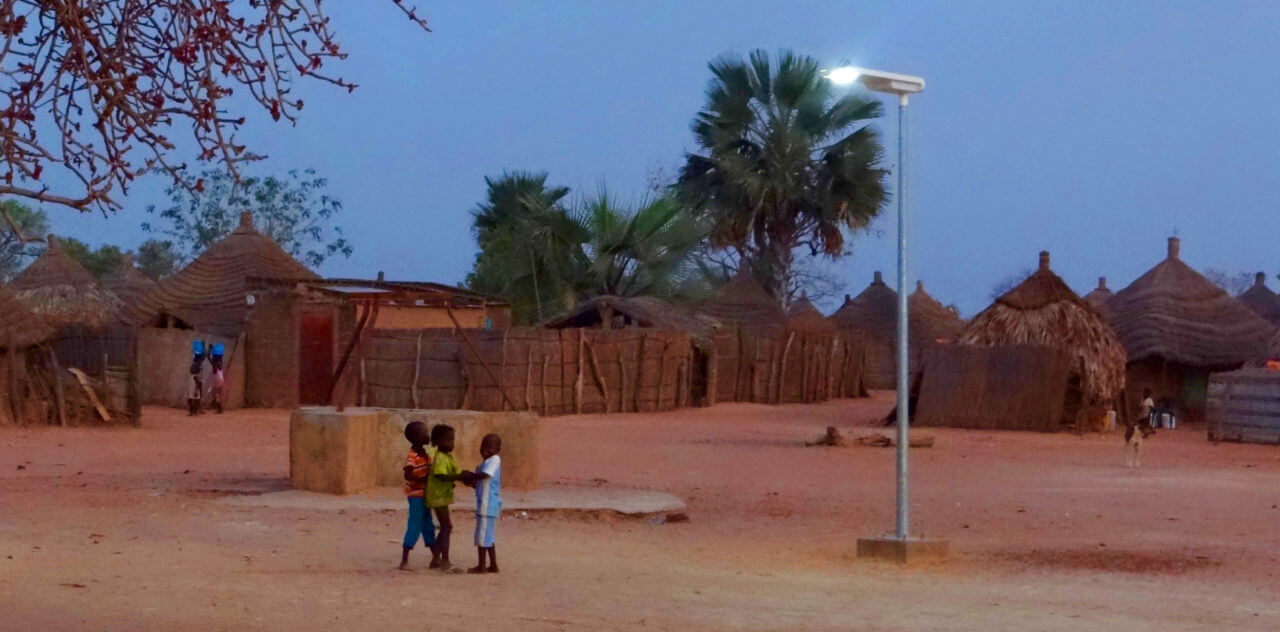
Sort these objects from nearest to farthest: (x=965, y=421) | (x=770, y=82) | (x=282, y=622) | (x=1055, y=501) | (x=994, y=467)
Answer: (x=282, y=622) < (x=1055, y=501) < (x=994, y=467) < (x=965, y=421) < (x=770, y=82)

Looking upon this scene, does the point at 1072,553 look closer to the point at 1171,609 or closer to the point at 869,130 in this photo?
→ the point at 1171,609

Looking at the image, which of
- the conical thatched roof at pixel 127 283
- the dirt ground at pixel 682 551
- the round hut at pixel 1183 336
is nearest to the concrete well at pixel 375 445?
the dirt ground at pixel 682 551

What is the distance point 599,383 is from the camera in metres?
31.3

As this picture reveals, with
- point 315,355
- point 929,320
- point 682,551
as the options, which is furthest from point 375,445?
point 929,320

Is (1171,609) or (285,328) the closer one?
(1171,609)

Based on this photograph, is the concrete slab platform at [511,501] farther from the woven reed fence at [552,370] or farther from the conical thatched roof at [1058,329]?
the conical thatched roof at [1058,329]

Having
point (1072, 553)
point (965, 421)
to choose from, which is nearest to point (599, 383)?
point (965, 421)

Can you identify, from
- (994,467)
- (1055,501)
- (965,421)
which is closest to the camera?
(1055,501)

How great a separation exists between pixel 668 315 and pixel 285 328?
9.17 metres

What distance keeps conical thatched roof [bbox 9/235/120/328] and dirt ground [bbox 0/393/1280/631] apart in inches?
630

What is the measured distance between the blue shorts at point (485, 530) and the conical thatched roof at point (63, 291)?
2728 centimetres

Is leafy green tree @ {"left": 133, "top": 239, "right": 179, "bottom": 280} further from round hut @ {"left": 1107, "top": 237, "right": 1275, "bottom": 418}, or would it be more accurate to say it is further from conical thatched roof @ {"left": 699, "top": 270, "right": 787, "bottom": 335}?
round hut @ {"left": 1107, "top": 237, "right": 1275, "bottom": 418}

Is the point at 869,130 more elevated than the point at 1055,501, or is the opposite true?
the point at 869,130

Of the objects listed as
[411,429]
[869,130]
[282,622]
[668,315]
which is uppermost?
[869,130]
